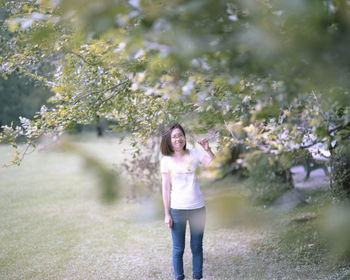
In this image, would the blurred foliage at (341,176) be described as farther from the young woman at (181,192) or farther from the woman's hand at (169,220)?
the woman's hand at (169,220)

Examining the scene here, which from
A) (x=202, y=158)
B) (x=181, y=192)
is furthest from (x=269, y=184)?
Result: (x=181, y=192)

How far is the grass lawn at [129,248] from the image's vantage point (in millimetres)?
4852

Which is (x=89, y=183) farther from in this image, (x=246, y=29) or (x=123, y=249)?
(x=123, y=249)

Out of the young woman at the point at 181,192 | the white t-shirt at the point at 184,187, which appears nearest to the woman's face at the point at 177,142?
the young woman at the point at 181,192

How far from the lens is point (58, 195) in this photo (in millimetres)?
10688

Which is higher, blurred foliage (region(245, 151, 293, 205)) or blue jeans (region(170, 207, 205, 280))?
blue jeans (region(170, 207, 205, 280))

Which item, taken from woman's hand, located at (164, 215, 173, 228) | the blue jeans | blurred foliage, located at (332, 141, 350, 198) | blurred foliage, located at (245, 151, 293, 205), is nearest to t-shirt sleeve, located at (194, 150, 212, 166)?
the blue jeans

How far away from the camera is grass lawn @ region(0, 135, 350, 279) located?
4.85 metres

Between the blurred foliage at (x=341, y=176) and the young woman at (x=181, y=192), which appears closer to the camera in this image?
the young woman at (x=181, y=192)

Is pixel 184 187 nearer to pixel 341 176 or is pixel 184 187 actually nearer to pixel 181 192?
pixel 181 192

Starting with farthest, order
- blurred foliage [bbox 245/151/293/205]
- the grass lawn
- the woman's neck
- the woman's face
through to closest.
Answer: blurred foliage [bbox 245/151/293/205] → the grass lawn → the woman's neck → the woman's face

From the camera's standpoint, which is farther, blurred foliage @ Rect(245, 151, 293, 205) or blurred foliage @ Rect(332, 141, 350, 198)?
blurred foliage @ Rect(245, 151, 293, 205)

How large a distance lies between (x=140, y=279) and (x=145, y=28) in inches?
167

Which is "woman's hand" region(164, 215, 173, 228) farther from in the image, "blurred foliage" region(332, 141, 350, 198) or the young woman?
"blurred foliage" region(332, 141, 350, 198)
